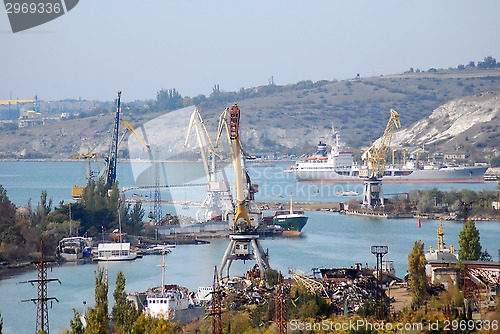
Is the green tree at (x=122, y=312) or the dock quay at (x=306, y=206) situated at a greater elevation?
the dock quay at (x=306, y=206)

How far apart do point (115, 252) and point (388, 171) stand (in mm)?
26089

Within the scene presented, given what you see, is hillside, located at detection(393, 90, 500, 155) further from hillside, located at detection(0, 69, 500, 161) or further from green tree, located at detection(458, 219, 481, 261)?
green tree, located at detection(458, 219, 481, 261)

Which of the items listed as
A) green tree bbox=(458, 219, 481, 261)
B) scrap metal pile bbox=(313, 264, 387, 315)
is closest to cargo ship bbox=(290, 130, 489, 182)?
green tree bbox=(458, 219, 481, 261)

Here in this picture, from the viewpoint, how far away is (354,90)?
295ft

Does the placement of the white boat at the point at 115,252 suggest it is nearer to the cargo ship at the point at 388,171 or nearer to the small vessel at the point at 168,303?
the small vessel at the point at 168,303

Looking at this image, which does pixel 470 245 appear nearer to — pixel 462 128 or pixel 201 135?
pixel 201 135

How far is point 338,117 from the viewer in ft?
267

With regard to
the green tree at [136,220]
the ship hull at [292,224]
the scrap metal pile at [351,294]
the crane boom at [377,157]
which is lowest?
the scrap metal pile at [351,294]

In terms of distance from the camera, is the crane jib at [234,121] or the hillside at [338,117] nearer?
the crane jib at [234,121]

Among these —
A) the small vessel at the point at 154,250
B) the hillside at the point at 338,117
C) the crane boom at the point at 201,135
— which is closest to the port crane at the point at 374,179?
the crane boom at the point at 201,135

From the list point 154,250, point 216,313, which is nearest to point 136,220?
point 154,250

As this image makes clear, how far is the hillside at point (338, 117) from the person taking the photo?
214 feet

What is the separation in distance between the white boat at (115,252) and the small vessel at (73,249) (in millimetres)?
243

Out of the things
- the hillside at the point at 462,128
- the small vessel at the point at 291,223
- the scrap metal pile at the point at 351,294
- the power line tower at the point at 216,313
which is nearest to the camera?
the power line tower at the point at 216,313
